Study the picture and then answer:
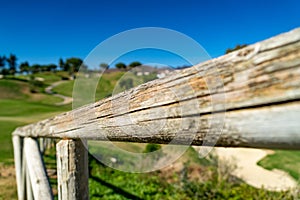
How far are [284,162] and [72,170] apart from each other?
8513 millimetres

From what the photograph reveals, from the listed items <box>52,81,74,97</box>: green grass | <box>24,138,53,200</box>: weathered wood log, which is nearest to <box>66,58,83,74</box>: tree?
Result: <box>52,81,74,97</box>: green grass

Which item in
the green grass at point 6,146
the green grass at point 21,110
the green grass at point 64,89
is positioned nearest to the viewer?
the green grass at point 6,146

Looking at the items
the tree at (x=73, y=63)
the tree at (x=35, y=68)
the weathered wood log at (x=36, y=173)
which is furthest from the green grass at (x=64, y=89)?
the weathered wood log at (x=36, y=173)

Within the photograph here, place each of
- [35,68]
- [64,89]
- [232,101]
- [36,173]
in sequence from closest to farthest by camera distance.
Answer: [232,101] → [36,173] → [64,89] → [35,68]

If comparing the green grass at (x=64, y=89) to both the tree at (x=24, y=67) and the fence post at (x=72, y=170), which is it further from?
the fence post at (x=72, y=170)

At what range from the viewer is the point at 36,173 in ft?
8.39

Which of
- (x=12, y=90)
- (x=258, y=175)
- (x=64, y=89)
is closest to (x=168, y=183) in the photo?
(x=258, y=175)

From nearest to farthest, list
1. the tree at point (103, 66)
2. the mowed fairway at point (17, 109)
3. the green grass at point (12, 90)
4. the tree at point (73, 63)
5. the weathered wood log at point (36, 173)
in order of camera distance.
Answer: the tree at point (103, 66) → the weathered wood log at point (36, 173) → the mowed fairway at point (17, 109) → the green grass at point (12, 90) → the tree at point (73, 63)

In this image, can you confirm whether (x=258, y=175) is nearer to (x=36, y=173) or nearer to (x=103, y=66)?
(x=36, y=173)

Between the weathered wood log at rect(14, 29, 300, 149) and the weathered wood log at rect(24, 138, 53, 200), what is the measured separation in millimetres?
1598

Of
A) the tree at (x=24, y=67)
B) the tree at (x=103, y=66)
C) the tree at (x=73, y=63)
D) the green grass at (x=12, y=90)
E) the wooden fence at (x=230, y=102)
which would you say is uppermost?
the tree at (x=24, y=67)

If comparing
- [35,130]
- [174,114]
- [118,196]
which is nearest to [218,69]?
[174,114]

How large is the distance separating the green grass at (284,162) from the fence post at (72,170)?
7.19 metres

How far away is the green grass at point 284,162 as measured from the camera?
7.91 metres
